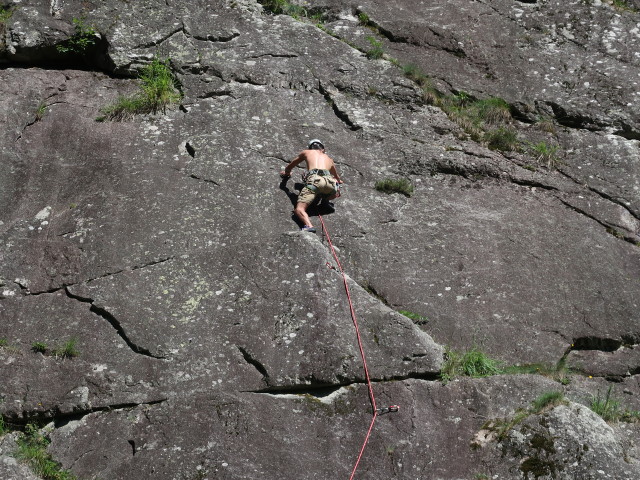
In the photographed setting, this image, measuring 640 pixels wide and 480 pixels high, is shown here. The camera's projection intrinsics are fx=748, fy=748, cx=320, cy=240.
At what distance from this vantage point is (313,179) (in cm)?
955

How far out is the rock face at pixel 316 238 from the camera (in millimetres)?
7465

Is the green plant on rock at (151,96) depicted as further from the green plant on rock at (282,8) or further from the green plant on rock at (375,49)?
the green plant on rock at (375,49)

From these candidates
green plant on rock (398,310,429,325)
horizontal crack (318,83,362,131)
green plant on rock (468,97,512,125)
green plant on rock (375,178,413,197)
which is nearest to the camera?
green plant on rock (398,310,429,325)

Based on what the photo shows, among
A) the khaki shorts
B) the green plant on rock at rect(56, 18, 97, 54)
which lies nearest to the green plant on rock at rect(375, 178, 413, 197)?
the khaki shorts

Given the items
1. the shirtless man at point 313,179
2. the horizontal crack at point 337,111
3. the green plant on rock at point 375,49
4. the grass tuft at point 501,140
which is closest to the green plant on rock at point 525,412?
the shirtless man at point 313,179

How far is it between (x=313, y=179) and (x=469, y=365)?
10.00 ft

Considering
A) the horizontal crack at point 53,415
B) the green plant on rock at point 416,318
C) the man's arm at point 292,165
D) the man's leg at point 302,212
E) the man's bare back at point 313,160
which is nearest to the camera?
the horizontal crack at point 53,415

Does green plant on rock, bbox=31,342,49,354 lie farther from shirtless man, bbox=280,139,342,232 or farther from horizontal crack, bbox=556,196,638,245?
horizontal crack, bbox=556,196,638,245

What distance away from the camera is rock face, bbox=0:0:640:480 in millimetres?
7465

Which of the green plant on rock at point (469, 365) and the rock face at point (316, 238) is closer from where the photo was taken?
the rock face at point (316, 238)

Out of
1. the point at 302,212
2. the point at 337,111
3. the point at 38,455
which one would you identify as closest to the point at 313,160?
the point at 302,212

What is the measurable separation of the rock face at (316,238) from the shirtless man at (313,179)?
24 centimetres

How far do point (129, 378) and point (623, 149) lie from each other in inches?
319

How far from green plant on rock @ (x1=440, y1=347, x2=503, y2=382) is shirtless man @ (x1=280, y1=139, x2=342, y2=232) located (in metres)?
2.37
